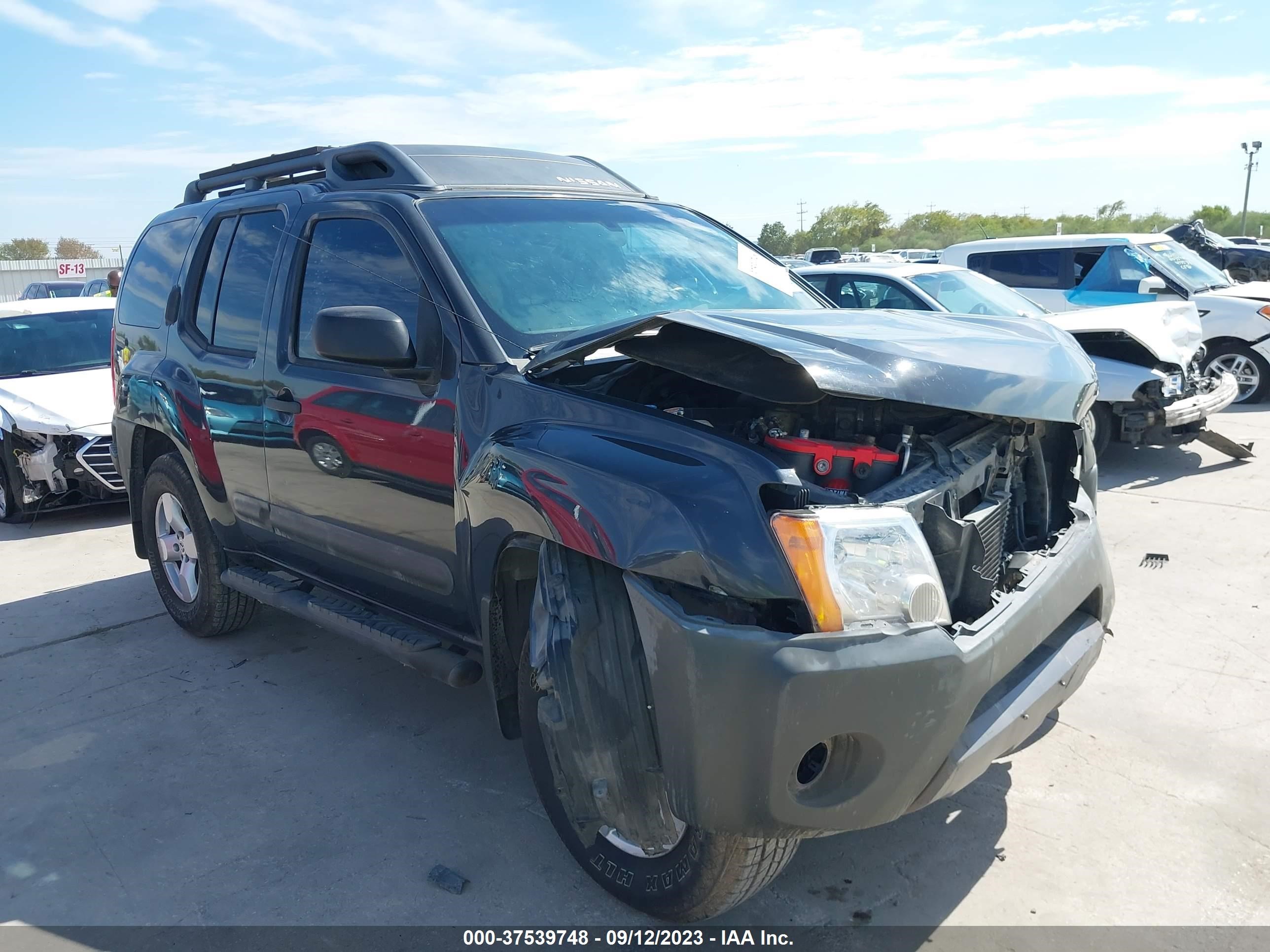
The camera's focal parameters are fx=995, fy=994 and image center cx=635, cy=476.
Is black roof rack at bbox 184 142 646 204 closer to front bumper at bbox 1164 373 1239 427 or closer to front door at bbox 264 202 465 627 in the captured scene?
front door at bbox 264 202 465 627

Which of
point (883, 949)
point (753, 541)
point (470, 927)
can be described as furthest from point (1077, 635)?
point (470, 927)

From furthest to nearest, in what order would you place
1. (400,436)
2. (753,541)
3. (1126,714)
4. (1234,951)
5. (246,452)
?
(246,452) < (1126,714) < (400,436) < (1234,951) < (753,541)

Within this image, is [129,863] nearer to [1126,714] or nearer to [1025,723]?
[1025,723]

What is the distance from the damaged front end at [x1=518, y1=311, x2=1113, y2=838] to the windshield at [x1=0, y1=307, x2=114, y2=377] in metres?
7.01

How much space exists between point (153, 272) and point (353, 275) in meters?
1.96

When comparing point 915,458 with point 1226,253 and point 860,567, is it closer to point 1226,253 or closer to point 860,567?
point 860,567

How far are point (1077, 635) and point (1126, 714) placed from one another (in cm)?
119

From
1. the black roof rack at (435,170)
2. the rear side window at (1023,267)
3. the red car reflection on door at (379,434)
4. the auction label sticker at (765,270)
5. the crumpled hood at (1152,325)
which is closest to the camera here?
the red car reflection on door at (379,434)

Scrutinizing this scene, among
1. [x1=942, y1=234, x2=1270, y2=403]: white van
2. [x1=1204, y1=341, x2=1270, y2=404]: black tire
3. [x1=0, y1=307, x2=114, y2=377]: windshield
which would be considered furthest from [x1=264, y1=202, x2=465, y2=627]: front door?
[x1=1204, y1=341, x2=1270, y2=404]: black tire

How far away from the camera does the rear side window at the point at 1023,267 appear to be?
10.4m

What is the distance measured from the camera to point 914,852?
293cm

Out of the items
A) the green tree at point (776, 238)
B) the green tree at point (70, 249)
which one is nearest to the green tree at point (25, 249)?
the green tree at point (70, 249)

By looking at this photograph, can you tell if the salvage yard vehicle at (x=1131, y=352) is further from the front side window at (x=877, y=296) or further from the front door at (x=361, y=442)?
the front door at (x=361, y=442)

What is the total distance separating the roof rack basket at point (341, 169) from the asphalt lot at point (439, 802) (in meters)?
2.05
